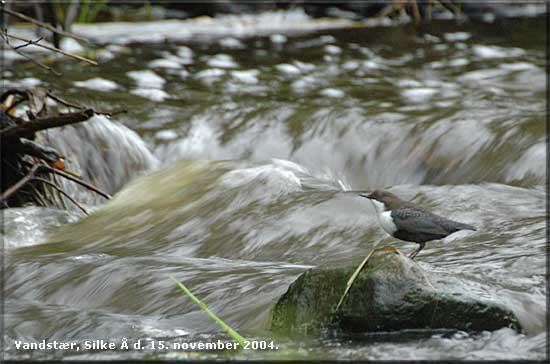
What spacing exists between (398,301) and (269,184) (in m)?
2.31

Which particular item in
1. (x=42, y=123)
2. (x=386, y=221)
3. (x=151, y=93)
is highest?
(x=42, y=123)

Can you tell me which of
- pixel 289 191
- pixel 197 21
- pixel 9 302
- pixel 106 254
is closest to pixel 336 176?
pixel 289 191

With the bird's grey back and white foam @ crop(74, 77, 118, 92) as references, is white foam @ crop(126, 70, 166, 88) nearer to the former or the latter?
white foam @ crop(74, 77, 118, 92)

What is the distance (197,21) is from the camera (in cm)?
1190

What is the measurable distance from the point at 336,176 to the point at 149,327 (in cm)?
307

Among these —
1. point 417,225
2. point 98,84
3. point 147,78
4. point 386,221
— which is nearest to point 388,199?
point 386,221

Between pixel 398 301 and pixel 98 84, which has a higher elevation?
pixel 398 301

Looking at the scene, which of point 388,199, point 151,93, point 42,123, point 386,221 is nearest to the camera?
point 386,221

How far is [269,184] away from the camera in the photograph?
17.2ft

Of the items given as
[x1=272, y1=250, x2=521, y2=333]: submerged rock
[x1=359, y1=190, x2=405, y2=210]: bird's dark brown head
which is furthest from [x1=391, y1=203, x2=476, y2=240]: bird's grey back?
[x1=272, y1=250, x2=521, y2=333]: submerged rock

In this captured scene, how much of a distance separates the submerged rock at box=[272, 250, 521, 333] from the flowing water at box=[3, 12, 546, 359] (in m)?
0.05

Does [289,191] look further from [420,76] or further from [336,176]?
[420,76]

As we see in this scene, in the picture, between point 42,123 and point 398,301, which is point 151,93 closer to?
point 42,123

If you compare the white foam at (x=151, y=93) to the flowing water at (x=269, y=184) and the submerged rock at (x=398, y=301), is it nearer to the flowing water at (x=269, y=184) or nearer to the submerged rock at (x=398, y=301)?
the flowing water at (x=269, y=184)
